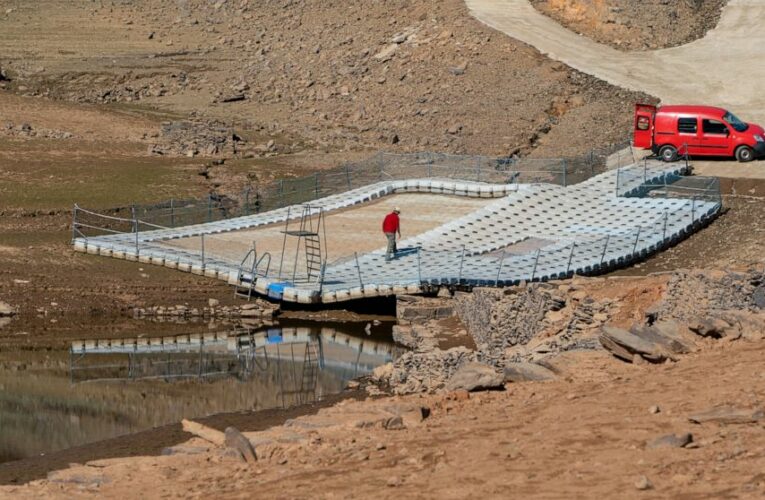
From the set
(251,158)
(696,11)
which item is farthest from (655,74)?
(251,158)

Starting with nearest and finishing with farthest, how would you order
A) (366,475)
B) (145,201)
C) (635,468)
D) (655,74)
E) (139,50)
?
(635,468) < (366,475) < (145,201) < (655,74) < (139,50)

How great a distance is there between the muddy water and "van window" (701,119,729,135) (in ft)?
57.6

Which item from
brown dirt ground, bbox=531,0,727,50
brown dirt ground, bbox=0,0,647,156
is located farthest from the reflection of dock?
brown dirt ground, bbox=531,0,727,50

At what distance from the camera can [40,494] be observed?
2730 cm

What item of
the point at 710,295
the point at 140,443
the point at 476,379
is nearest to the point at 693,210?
the point at 710,295

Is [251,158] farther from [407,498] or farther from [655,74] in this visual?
[407,498]

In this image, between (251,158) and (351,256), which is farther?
(251,158)

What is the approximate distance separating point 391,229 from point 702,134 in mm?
15139

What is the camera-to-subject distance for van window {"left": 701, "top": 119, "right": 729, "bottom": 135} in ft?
196

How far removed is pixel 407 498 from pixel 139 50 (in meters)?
69.3

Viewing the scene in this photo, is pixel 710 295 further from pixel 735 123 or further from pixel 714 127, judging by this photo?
pixel 735 123

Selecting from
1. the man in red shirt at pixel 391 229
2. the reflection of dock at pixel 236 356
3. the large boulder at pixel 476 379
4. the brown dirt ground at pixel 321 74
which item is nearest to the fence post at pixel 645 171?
the brown dirt ground at pixel 321 74

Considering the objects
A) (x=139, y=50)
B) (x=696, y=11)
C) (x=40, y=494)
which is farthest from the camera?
(x=139, y=50)

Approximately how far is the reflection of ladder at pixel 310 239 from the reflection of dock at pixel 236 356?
3192 millimetres
